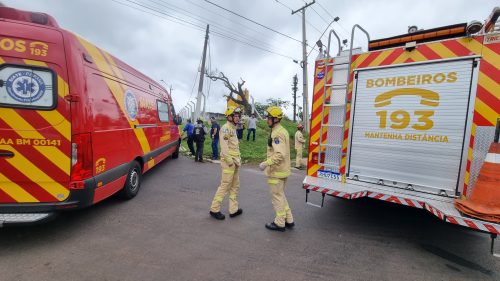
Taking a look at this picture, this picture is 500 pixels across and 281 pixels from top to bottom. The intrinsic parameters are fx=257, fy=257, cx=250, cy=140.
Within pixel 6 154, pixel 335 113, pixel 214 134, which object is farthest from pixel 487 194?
pixel 214 134

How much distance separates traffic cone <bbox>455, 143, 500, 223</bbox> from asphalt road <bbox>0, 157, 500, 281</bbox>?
701mm

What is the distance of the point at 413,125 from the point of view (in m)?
3.26

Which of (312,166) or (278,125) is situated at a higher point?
(278,125)

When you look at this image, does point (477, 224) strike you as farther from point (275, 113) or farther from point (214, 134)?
point (214, 134)

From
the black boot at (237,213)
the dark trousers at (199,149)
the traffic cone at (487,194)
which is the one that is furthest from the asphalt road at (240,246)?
the dark trousers at (199,149)

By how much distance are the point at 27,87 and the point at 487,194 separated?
5138mm

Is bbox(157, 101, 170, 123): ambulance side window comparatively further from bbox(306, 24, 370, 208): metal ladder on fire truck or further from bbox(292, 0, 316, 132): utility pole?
bbox(292, 0, 316, 132): utility pole

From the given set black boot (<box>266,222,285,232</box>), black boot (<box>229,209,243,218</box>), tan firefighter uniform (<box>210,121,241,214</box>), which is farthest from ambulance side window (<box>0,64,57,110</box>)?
black boot (<box>266,222,285,232</box>)

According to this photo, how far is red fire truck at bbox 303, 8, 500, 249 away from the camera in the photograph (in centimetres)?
288

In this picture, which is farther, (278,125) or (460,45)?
(278,125)

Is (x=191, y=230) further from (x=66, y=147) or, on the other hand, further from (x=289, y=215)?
(x=66, y=147)

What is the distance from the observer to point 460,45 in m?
2.97

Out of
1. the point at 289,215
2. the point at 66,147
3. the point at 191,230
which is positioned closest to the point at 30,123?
the point at 66,147

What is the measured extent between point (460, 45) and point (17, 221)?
Result: 534cm
